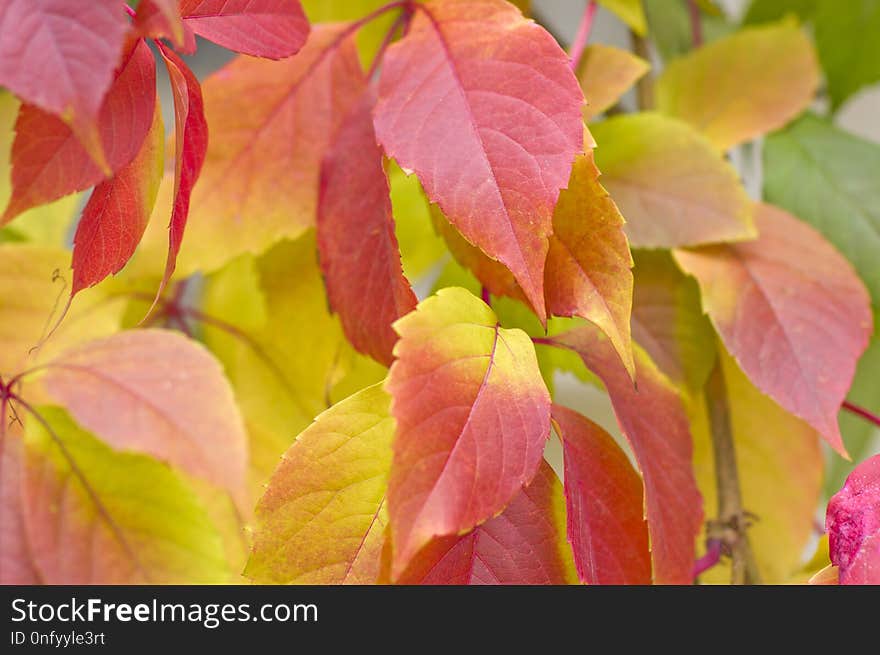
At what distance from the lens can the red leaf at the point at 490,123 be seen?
14 cm

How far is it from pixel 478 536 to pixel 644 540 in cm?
3

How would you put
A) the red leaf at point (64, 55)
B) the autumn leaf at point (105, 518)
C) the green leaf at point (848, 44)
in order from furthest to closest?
the green leaf at point (848, 44) → the autumn leaf at point (105, 518) → the red leaf at point (64, 55)

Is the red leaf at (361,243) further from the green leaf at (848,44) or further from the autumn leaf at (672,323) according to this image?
the green leaf at (848,44)

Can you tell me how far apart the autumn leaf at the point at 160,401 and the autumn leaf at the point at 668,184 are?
110 mm

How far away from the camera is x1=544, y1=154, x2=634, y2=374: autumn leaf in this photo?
0.48ft

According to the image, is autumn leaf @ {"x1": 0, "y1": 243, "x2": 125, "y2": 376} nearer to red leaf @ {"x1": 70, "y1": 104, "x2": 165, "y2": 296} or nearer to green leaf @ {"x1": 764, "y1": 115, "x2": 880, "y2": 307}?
red leaf @ {"x1": 70, "y1": 104, "x2": 165, "y2": 296}

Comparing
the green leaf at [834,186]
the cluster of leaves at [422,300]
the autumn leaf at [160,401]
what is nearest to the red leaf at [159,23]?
the cluster of leaves at [422,300]

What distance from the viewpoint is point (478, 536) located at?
0.51 ft

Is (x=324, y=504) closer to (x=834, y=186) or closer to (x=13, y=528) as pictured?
(x=13, y=528)

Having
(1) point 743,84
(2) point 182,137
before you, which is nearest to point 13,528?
(2) point 182,137

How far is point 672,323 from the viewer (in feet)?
0.76

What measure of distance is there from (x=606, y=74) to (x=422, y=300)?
0.12 m

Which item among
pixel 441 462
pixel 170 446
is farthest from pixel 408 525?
pixel 170 446
